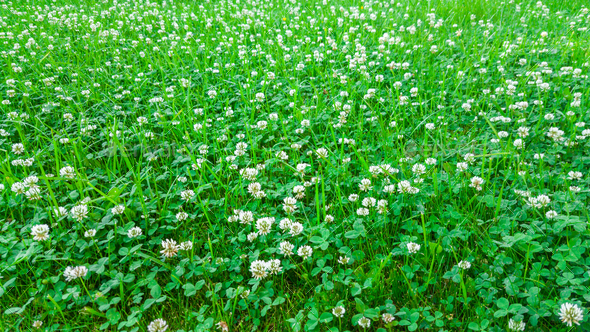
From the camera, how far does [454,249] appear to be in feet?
7.20

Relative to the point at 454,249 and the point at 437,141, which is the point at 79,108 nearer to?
the point at 437,141

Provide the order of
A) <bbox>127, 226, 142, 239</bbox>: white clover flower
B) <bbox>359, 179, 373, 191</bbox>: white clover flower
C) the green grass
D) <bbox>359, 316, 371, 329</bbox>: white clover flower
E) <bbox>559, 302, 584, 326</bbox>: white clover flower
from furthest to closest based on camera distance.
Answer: <bbox>359, 179, 373, 191</bbox>: white clover flower
<bbox>127, 226, 142, 239</bbox>: white clover flower
the green grass
<bbox>359, 316, 371, 329</bbox>: white clover flower
<bbox>559, 302, 584, 326</bbox>: white clover flower

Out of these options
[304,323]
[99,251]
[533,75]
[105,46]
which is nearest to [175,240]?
[99,251]

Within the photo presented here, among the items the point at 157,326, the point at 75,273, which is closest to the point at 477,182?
the point at 157,326

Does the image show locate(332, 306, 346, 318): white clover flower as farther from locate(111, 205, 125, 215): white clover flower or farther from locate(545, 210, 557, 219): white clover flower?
locate(111, 205, 125, 215): white clover flower

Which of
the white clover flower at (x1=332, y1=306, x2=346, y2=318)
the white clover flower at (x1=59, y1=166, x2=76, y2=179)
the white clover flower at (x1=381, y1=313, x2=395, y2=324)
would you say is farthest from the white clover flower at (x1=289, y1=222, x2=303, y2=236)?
the white clover flower at (x1=59, y1=166, x2=76, y2=179)

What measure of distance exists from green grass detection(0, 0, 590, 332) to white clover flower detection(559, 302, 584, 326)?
0.01 m

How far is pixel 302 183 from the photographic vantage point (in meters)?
2.70

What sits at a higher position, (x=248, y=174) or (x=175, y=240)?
(x=248, y=174)

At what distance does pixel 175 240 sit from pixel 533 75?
3.26 m

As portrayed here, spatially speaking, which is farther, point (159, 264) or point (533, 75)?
point (533, 75)

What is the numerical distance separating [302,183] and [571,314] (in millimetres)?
1547

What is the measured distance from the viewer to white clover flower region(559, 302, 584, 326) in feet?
5.66

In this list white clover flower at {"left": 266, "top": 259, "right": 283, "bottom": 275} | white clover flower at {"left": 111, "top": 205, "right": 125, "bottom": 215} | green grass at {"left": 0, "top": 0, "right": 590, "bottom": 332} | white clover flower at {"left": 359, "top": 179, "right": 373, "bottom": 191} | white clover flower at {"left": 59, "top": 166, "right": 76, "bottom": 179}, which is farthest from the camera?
white clover flower at {"left": 59, "top": 166, "right": 76, "bottom": 179}
